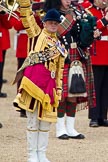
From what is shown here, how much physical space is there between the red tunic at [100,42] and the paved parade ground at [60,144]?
0.84 metres

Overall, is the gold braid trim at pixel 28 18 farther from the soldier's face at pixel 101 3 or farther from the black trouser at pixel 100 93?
Answer: the black trouser at pixel 100 93

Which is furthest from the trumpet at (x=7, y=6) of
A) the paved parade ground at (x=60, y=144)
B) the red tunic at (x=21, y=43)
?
the paved parade ground at (x=60, y=144)

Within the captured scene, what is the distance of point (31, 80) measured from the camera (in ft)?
21.6

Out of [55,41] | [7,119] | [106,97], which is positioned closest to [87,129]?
[106,97]

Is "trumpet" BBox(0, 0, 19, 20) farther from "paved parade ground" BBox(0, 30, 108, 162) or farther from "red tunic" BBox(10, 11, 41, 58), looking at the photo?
"paved parade ground" BBox(0, 30, 108, 162)

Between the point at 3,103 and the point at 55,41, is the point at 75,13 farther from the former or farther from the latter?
the point at 3,103

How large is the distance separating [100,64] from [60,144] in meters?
1.50

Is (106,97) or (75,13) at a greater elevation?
(75,13)

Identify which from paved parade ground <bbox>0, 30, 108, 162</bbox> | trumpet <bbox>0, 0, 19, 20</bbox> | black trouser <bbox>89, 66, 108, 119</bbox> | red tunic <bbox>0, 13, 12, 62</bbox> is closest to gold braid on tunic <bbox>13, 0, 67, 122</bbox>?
paved parade ground <bbox>0, 30, 108, 162</bbox>

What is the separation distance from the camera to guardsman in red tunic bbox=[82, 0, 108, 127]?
8866 millimetres

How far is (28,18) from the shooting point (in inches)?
258

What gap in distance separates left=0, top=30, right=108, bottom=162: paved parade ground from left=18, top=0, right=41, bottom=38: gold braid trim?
4.20ft

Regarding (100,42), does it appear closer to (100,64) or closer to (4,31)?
(100,64)

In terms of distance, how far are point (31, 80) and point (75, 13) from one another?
1809mm
